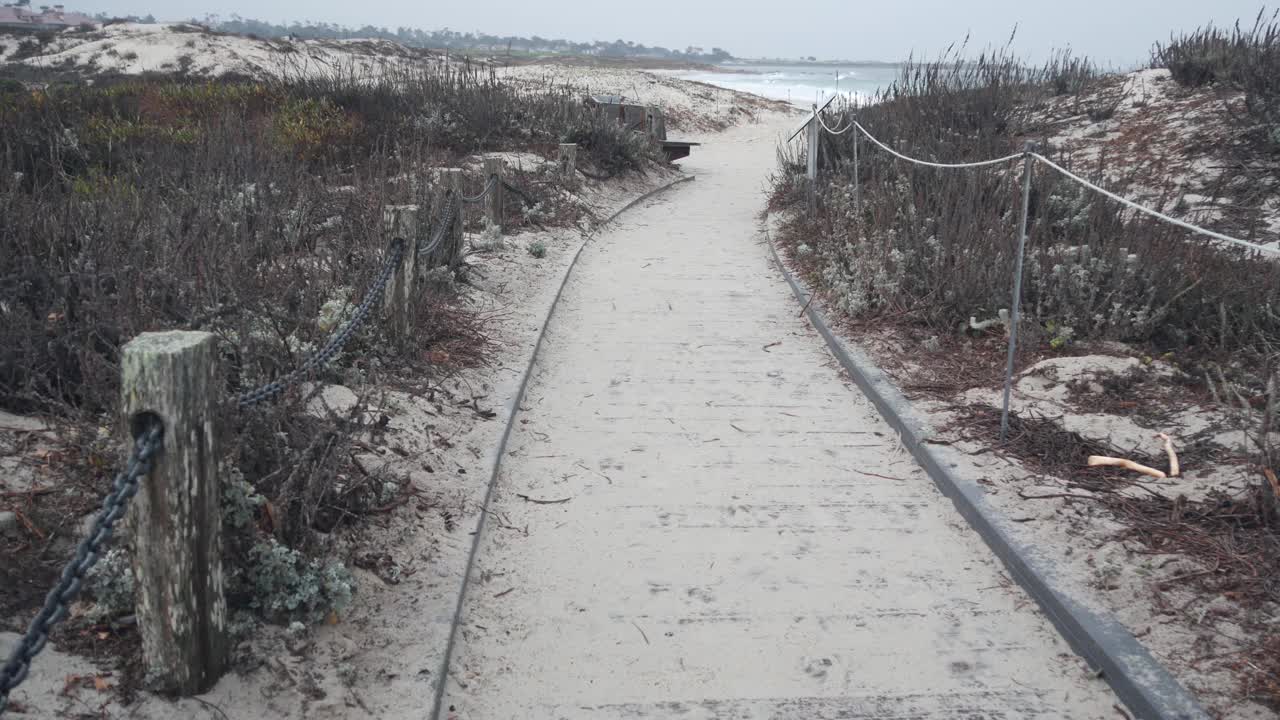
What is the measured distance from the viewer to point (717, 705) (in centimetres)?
333

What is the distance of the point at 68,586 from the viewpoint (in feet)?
6.97

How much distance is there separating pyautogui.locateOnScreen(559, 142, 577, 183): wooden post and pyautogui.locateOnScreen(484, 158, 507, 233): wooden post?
7.70 ft

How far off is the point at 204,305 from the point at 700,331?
4115mm

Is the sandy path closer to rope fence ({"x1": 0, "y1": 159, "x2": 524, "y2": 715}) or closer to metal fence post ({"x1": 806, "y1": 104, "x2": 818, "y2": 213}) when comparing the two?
rope fence ({"x1": 0, "y1": 159, "x2": 524, "y2": 715})

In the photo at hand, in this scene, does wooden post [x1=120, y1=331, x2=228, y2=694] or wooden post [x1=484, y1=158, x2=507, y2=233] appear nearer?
wooden post [x1=120, y1=331, x2=228, y2=694]

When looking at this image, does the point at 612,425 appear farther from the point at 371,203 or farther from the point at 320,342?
the point at 371,203

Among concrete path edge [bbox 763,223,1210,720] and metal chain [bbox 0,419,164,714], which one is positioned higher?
metal chain [bbox 0,419,164,714]

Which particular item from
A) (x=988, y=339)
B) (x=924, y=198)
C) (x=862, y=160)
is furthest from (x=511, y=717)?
(x=862, y=160)

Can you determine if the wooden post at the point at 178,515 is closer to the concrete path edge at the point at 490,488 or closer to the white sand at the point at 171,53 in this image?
the concrete path edge at the point at 490,488

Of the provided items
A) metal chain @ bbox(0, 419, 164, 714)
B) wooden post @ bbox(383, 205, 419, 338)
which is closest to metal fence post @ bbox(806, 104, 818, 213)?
wooden post @ bbox(383, 205, 419, 338)

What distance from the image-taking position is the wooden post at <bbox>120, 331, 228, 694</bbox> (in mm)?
2527

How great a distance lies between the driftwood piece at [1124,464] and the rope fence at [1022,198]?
474 millimetres

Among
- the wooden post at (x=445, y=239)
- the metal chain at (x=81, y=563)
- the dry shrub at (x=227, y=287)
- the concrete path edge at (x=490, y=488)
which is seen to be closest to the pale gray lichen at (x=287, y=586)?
the dry shrub at (x=227, y=287)

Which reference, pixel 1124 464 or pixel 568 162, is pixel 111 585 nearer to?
pixel 1124 464
